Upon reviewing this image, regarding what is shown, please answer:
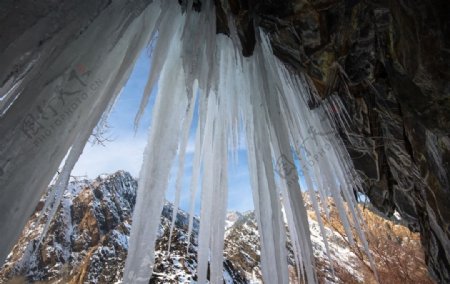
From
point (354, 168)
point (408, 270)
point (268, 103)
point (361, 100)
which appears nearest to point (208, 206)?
point (268, 103)

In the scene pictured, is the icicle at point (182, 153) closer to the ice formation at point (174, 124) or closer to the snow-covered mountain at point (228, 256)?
the ice formation at point (174, 124)

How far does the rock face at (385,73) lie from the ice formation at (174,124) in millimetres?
325

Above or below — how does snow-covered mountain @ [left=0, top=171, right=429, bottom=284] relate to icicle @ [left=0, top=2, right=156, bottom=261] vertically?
above

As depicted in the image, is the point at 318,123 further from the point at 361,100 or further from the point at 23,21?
the point at 23,21

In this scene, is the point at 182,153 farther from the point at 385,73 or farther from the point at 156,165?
the point at 385,73

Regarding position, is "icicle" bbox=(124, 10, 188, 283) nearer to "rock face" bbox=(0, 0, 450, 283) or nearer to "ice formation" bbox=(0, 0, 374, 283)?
"ice formation" bbox=(0, 0, 374, 283)

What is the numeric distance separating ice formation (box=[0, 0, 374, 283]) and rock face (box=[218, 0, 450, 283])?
1.06ft

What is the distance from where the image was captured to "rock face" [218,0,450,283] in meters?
2.19

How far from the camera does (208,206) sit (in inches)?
103

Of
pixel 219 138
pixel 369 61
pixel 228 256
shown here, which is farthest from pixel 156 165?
pixel 228 256

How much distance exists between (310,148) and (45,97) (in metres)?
2.61

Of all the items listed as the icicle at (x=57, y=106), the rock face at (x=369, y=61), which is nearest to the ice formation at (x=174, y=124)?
the icicle at (x=57, y=106)

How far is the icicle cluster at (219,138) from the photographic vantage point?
6.85 feet

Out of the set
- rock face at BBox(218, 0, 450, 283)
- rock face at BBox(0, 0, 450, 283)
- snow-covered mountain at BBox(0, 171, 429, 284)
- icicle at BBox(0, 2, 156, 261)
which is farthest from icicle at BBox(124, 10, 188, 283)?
rock face at BBox(218, 0, 450, 283)
